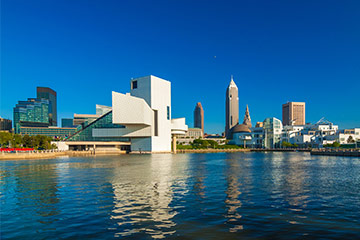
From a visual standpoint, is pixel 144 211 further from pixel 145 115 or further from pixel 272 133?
pixel 272 133

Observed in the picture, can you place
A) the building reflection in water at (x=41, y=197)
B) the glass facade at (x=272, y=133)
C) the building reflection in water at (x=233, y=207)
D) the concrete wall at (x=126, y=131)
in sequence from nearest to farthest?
the building reflection in water at (x=233, y=207) → the building reflection in water at (x=41, y=197) → the concrete wall at (x=126, y=131) → the glass facade at (x=272, y=133)

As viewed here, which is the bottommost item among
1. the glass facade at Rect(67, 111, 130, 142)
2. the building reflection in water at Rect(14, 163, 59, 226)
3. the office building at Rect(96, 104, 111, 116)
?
the building reflection in water at Rect(14, 163, 59, 226)

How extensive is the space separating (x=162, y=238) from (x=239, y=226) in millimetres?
3524

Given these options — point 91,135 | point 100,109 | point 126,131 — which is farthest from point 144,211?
point 100,109

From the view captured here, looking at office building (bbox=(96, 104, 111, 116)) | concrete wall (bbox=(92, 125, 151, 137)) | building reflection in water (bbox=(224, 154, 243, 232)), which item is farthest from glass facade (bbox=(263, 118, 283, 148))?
building reflection in water (bbox=(224, 154, 243, 232))

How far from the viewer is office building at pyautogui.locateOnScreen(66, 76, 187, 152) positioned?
8969 centimetres

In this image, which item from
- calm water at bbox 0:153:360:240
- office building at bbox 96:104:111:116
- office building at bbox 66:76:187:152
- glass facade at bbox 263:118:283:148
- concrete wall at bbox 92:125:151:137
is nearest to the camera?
calm water at bbox 0:153:360:240

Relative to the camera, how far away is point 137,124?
9331 centimetres

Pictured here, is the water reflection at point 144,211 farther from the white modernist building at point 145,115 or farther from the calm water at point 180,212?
the white modernist building at point 145,115

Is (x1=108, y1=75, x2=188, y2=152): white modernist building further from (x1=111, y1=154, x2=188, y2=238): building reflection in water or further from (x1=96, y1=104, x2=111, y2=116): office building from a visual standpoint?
(x1=111, y1=154, x2=188, y2=238): building reflection in water

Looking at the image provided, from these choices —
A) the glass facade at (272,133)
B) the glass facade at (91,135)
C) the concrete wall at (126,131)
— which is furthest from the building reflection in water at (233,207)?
the glass facade at (272,133)

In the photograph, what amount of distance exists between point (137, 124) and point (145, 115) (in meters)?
5.73

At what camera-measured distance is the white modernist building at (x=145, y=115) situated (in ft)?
293

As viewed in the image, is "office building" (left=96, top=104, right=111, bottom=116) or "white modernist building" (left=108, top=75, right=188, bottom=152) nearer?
"white modernist building" (left=108, top=75, right=188, bottom=152)
